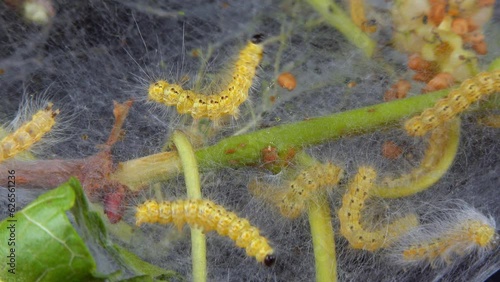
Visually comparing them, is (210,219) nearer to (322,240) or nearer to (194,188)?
(194,188)

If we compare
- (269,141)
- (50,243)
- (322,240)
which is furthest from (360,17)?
→ (50,243)

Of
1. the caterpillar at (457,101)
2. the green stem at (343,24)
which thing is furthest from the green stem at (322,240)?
the green stem at (343,24)

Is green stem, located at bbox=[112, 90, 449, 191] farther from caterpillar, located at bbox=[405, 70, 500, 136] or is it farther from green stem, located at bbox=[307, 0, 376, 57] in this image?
green stem, located at bbox=[307, 0, 376, 57]

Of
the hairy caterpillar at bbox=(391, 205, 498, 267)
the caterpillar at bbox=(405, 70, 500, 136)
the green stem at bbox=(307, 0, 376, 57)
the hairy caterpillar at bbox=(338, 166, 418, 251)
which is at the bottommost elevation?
the hairy caterpillar at bbox=(391, 205, 498, 267)

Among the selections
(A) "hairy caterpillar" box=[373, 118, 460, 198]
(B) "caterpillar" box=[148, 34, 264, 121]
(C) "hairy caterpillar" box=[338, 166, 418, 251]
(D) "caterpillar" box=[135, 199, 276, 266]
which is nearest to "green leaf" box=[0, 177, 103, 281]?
(D) "caterpillar" box=[135, 199, 276, 266]

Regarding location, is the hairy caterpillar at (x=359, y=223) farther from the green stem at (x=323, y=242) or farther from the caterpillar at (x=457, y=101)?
the caterpillar at (x=457, y=101)

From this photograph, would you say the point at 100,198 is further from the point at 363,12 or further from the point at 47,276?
the point at 363,12

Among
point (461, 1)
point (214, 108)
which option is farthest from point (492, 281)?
point (214, 108)
